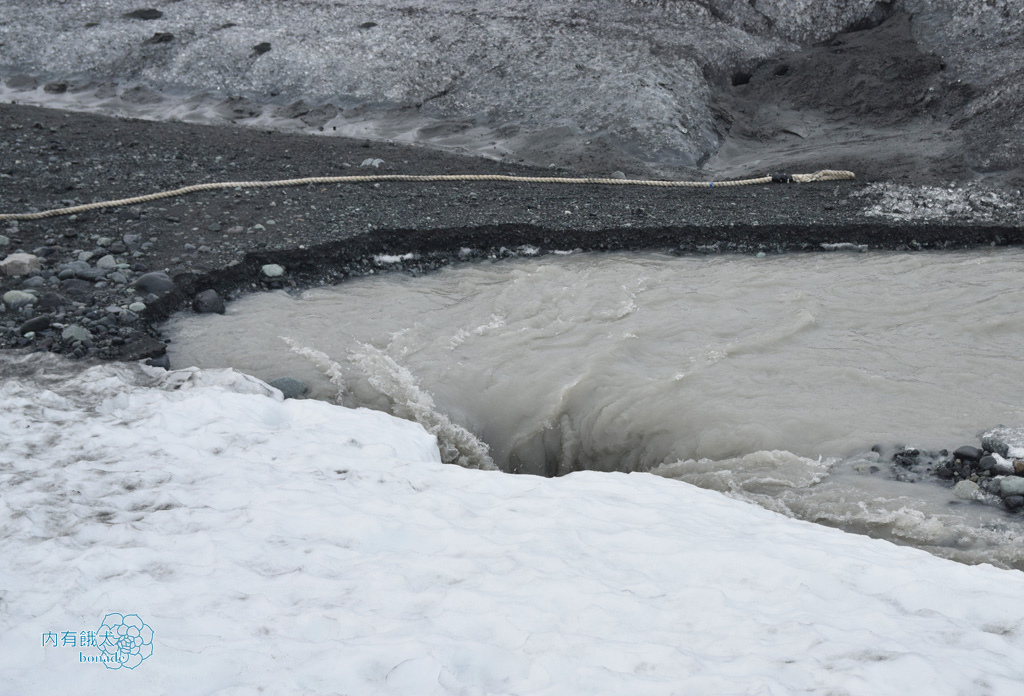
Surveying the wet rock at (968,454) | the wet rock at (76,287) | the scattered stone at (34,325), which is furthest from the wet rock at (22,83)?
the wet rock at (968,454)

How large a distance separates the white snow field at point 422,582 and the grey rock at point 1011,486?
116 centimetres

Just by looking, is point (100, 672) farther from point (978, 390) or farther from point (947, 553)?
point (978, 390)

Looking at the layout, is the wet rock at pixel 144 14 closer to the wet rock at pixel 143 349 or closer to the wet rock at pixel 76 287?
the wet rock at pixel 76 287

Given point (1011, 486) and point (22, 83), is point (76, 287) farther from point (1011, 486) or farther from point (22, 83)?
point (22, 83)

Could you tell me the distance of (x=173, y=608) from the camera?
127 inches

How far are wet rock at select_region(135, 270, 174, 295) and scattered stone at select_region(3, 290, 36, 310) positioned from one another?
0.84 meters

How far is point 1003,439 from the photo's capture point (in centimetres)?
530

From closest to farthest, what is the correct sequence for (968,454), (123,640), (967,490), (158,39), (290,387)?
1. (123,640)
2. (967,490)
3. (968,454)
4. (290,387)
5. (158,39)

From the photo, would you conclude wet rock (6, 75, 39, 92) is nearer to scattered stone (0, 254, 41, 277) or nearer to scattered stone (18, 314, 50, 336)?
scattered stone (0, 254, 41, 277)

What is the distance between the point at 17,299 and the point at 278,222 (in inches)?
108

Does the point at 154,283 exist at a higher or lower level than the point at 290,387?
higher

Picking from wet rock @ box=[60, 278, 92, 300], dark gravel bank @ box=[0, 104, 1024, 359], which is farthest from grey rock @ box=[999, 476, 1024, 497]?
wet rock @ box=[60, 278, 92, 300]

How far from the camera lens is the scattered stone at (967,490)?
4.84 m

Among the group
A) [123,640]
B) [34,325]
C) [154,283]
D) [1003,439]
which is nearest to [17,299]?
[34,325]
